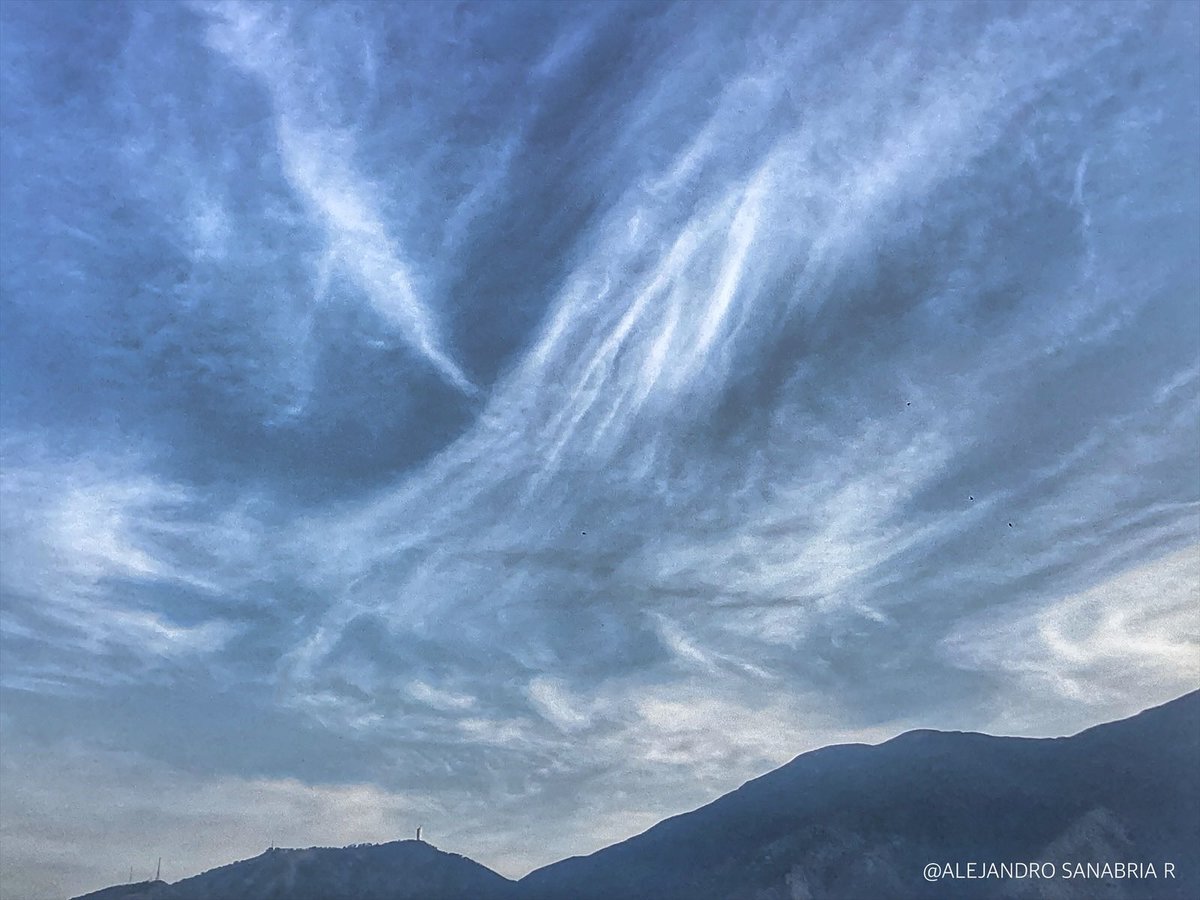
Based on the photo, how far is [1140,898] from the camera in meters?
196
